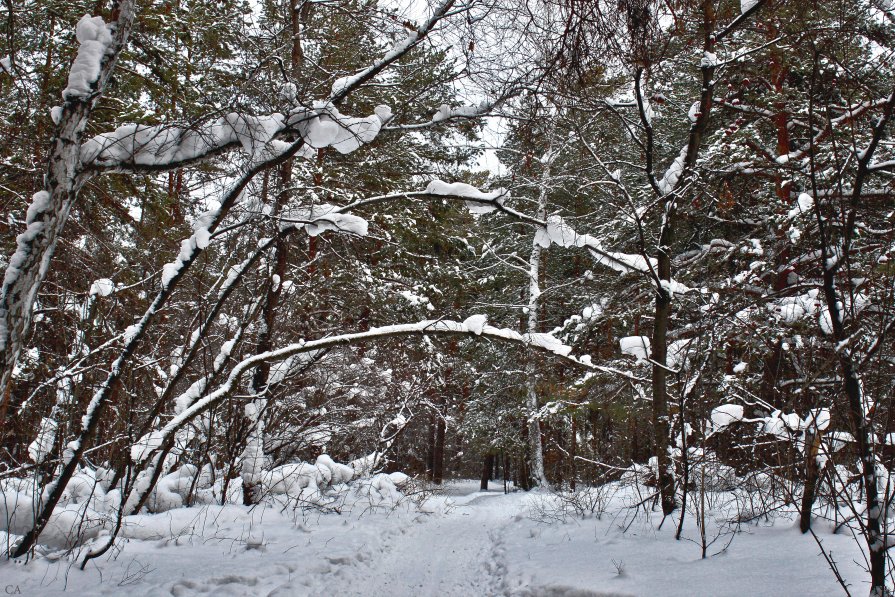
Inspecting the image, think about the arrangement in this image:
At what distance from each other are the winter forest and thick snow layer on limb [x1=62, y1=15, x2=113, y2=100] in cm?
1

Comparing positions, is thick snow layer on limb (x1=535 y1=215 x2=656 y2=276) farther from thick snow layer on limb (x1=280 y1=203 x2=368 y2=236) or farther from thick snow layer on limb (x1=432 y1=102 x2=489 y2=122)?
thick snow layer on limb (x1=280 y1=203 x2=368 y2=236)

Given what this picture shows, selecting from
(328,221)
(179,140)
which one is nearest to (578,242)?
(328,221)

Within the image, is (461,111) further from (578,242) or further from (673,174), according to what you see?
(673,174)

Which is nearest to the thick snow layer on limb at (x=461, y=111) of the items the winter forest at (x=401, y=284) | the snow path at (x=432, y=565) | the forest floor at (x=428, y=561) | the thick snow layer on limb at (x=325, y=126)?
the winter forest at (x=401, y=284)

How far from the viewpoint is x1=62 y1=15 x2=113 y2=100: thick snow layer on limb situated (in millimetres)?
2586

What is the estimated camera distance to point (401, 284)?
5230 mm

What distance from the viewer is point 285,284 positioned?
228 inches

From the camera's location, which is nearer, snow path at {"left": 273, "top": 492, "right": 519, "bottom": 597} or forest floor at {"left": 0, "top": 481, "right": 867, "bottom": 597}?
forest floor at {"left": 0, "top": 481, "right": 867, "bottom": 597}

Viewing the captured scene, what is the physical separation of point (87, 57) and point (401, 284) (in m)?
3.22

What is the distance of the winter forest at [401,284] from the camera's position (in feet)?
8.74

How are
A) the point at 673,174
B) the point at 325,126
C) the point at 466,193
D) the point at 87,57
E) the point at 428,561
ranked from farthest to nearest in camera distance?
the point at 428,561 < the point at 673,174 < the point at 466,193 < the point at 325,126 < the point at 87,57

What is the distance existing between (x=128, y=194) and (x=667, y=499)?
7388mm

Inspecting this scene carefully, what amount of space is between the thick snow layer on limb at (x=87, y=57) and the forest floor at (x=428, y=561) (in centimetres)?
282

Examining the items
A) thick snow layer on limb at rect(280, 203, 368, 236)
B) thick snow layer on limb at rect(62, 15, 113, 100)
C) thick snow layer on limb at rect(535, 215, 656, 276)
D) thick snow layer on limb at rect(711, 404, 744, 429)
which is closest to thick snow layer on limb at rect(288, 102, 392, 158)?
thick snow layer on limb at rect(280, 203, 368, 236)
